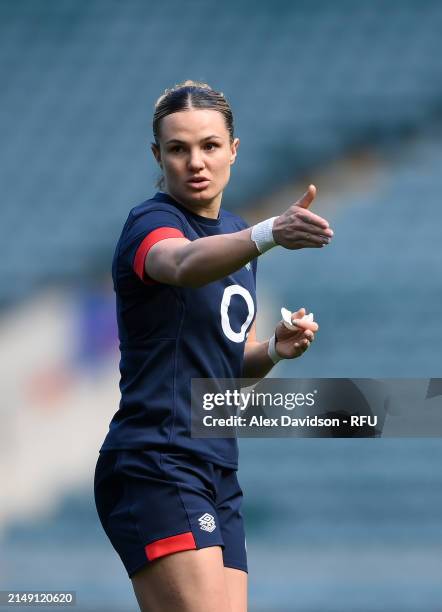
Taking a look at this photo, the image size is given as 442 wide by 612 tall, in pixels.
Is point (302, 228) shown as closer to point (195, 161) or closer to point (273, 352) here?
point (195, 161)

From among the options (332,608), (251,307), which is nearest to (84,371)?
(332,608)

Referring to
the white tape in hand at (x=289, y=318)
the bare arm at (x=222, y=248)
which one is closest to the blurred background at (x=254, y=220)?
the white tape in hand at (x=289, y=318)

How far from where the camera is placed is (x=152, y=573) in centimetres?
241

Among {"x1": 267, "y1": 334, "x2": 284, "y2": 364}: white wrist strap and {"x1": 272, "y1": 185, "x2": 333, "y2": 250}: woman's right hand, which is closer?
{"x1": 272, "y1": 185, "x2": 333, "y2": 250}: woman's right hand

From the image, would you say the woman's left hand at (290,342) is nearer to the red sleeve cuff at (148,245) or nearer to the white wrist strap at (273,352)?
the white wrist strap at (273,352)

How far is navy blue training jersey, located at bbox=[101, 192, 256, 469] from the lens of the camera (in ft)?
8.05

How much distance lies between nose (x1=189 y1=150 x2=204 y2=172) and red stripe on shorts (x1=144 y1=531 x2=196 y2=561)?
762 mm

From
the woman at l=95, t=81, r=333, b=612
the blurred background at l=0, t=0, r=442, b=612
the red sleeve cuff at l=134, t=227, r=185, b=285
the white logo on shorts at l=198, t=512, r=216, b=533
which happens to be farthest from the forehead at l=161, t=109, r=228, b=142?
the blurred background at l=0, t=0, r=442, b=612

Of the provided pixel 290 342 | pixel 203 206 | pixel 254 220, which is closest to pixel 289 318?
pixel 290 342

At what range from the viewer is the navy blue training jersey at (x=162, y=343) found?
8.05 feet

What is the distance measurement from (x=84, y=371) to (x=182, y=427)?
3.65 m

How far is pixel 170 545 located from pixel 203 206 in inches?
29.2

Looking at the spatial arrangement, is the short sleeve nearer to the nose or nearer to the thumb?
the nose

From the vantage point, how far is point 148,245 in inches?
95.0
